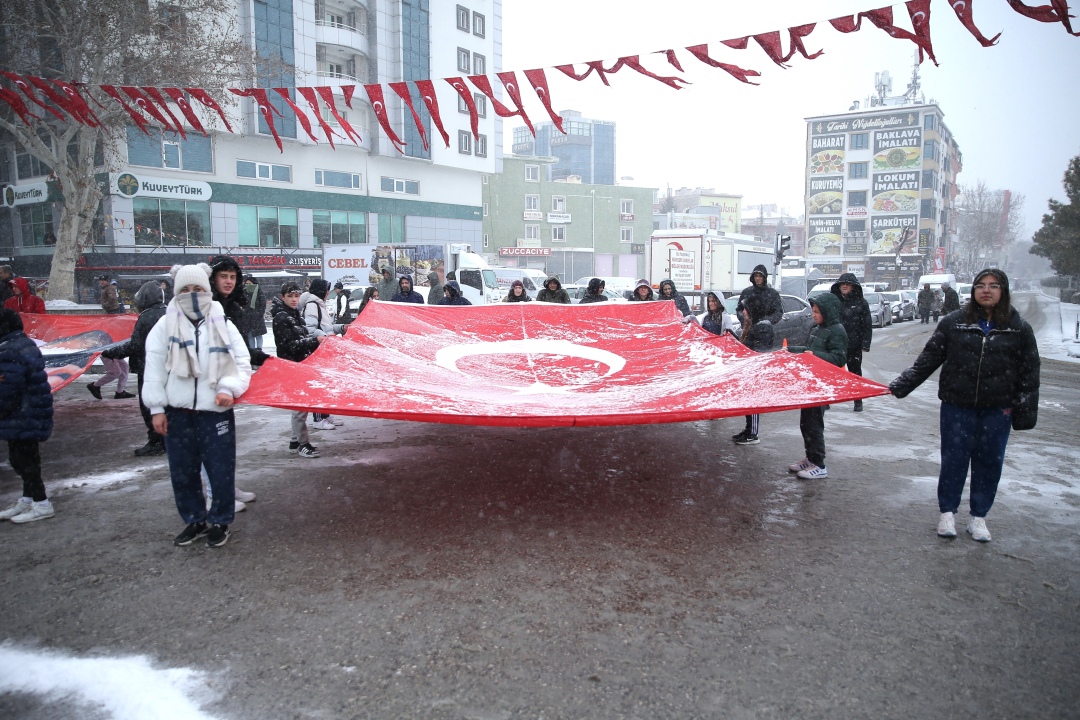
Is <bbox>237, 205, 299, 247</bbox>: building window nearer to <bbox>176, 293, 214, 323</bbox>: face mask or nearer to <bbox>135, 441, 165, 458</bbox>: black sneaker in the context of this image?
<bbox>135, 441, 165, 458</bbox>: black sneaker

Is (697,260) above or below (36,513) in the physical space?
above

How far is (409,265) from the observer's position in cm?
2827

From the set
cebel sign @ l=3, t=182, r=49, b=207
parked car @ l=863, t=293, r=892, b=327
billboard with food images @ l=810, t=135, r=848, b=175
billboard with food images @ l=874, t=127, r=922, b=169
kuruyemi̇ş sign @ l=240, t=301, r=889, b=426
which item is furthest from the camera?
billboard with food images @ l=810, t=135, r=848, b=175

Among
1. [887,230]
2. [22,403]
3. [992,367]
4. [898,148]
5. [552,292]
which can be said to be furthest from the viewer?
[887,230]

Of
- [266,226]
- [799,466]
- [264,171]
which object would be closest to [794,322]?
[799,466]

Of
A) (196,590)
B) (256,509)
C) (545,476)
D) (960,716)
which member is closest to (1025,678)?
(960,716)

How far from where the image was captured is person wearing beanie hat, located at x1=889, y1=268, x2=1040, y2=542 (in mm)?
4406

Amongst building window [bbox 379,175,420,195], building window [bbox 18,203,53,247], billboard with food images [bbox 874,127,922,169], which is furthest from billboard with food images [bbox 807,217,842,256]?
building window [bbox 18,203,53,247]

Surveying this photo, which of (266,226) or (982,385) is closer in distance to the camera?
(982,385)

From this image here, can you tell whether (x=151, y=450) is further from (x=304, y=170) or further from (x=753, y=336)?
(x=304, y=170)

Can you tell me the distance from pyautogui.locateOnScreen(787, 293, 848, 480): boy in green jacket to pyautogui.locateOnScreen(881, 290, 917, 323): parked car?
27033 millimetres

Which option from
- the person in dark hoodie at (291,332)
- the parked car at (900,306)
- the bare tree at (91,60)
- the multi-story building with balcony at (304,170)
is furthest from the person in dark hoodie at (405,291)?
the parked car at (900,306)

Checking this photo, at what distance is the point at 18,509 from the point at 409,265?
2375 centimetres

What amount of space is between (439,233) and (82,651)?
40176 millimetres
